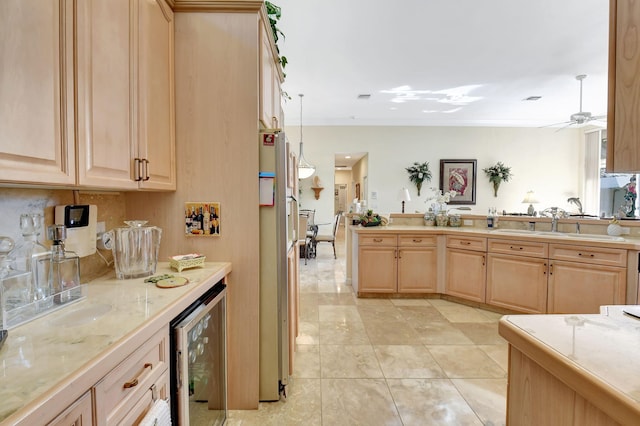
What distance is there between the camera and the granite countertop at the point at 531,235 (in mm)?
2596

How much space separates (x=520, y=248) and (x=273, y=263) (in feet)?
9.10

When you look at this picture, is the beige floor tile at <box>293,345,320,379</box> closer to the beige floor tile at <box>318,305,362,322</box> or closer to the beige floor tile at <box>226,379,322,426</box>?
the beige floor tile at <box>226,379,322,426</box>

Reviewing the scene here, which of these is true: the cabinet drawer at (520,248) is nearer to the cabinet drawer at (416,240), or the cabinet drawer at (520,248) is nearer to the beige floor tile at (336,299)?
the cabinet drawer at (416,240)

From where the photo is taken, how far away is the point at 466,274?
349 cm

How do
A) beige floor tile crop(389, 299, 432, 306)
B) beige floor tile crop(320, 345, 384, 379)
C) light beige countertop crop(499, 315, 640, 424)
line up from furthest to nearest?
beige floor tile crop(389, 299, 432, 306) → beige floor tile crop(320, 345, 384, 379) → light beige countertop crop(499, 315, 640, 424)

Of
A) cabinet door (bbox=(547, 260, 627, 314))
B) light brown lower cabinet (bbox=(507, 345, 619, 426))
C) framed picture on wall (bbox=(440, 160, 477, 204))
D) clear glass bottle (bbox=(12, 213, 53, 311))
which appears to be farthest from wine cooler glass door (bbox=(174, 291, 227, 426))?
framed picture on wall (bbox=(440, 160, 477, 204))

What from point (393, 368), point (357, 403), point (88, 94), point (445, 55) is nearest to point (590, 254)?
point (393, 368)

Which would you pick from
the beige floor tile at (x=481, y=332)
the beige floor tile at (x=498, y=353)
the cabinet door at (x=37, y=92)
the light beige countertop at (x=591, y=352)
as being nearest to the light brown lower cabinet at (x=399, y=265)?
the beige floor tile at (x=481, y=332)

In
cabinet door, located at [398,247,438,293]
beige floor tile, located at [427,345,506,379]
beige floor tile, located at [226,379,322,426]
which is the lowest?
beige floor tile, located at [226,379,322,426]

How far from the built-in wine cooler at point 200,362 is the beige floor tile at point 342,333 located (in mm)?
1179

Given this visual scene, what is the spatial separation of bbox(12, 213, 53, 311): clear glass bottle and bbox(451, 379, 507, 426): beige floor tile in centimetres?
229

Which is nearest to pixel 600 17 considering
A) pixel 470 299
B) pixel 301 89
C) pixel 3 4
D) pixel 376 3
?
pixel 376 3

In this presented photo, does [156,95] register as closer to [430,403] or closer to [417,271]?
[430,403]

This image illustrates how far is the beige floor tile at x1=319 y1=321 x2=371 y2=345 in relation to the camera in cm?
260
